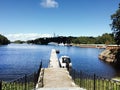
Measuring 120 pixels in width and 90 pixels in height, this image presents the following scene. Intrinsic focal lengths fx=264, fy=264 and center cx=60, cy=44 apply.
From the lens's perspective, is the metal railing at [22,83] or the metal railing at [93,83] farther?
the metal railing at [93,83]

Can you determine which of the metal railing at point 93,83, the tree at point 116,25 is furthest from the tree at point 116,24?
the metal railing at point 93,83

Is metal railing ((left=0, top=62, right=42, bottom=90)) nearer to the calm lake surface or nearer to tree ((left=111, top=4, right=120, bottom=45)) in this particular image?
the calm lake surface

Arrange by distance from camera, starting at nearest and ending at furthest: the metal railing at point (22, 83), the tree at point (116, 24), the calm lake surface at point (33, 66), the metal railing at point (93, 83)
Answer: the metal railing at point (22, 83) → the metal railing at point (93, 83) → the calm lake surface at point (33, 66) → the tree at point (116, 24)

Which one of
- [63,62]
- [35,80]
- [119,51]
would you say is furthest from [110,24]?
[35,80]

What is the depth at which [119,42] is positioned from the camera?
67.8 m

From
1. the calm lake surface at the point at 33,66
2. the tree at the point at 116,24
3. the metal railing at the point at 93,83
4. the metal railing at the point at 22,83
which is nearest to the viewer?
the metal railing at the point at 22,83

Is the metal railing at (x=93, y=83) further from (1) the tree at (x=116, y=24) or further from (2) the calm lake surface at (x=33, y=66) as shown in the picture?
Result: (1) the tree at (x=116, y=24)

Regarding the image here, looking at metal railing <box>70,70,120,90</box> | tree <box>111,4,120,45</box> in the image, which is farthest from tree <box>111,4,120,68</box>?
metal railing <box>70,70,120,90</box>

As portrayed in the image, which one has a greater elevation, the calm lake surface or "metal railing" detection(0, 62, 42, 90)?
"metal railing" detection(0, 62, 42, 90)

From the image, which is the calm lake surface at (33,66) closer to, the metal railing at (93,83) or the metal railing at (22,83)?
the metal railing at (93,83)

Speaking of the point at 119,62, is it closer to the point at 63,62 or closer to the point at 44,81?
the point at 63,62

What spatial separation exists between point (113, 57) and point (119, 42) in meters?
7.14

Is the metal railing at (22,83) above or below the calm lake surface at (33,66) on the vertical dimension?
above

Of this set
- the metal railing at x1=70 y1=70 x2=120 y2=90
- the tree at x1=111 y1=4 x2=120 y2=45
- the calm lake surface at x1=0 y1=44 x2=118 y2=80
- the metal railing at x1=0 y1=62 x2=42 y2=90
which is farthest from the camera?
the tree at x1=111 y1=4 x2=120 y2=45
